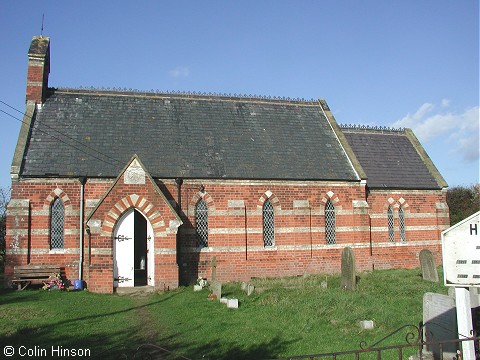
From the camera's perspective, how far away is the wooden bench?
65.4ft

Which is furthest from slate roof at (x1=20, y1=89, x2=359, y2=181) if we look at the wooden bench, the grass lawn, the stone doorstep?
the grass lawn

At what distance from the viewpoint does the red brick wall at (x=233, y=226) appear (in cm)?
2030

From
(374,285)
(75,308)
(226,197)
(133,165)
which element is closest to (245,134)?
(226,197)

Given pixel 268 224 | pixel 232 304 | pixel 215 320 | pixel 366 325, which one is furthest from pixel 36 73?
pixel 366 325

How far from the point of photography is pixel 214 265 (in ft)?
68.0

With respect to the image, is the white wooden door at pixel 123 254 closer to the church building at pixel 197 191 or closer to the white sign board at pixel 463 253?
the church building at pixel 197 191

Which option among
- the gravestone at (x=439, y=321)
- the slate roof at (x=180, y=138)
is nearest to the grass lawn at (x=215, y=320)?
the gravestone at (x=439, y=321)

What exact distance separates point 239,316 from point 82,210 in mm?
10804

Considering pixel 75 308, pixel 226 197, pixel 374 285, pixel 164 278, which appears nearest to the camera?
pixel 75 308

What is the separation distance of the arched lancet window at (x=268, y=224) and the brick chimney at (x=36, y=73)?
1294cm

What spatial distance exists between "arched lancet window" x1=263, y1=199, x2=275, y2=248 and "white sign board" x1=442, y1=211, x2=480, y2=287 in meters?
16.5

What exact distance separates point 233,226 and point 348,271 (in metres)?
6.75

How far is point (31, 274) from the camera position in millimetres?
20062

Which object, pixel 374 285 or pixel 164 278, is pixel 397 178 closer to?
pixel 374 285
